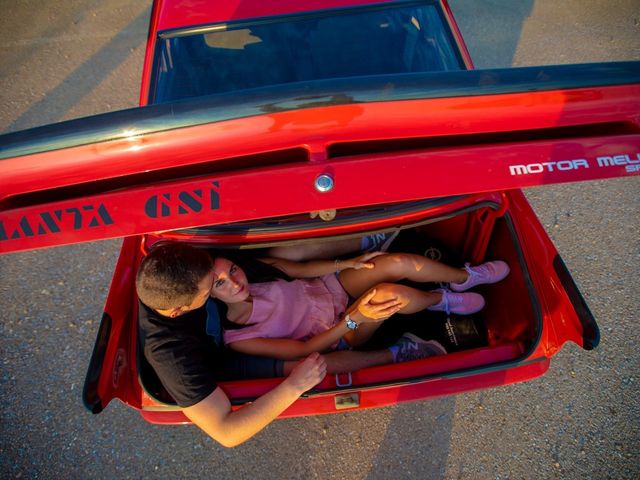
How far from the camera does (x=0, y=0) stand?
5223 millimetres

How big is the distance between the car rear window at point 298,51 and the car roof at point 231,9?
0.04 meters

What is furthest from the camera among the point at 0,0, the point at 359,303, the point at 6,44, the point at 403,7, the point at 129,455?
the point at 0,0

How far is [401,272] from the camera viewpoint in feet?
6.99

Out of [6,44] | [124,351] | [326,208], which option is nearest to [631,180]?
[326,208]

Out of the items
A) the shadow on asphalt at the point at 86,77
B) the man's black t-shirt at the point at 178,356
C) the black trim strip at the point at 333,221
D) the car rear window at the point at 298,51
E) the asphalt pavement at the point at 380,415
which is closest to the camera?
the man's black t-shirt at the point at 178,356

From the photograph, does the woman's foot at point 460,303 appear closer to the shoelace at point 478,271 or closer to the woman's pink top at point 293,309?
the shoelace at point 478,271

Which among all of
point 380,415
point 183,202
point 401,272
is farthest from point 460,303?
point 183,202

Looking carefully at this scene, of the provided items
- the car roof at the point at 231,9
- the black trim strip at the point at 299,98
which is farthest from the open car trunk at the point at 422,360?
the car roof at the point at 231,9

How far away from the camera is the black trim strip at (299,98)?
1342 mm

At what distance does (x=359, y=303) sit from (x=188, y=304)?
30.3 inches

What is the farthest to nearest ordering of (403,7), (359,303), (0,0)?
(0,0) < (403,7) < (359,303)

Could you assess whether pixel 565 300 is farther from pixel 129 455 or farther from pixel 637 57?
pixel 637 57

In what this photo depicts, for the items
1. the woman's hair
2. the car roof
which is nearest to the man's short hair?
the woman's hair

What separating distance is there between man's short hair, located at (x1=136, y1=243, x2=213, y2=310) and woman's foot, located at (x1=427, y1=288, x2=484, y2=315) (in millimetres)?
1223
